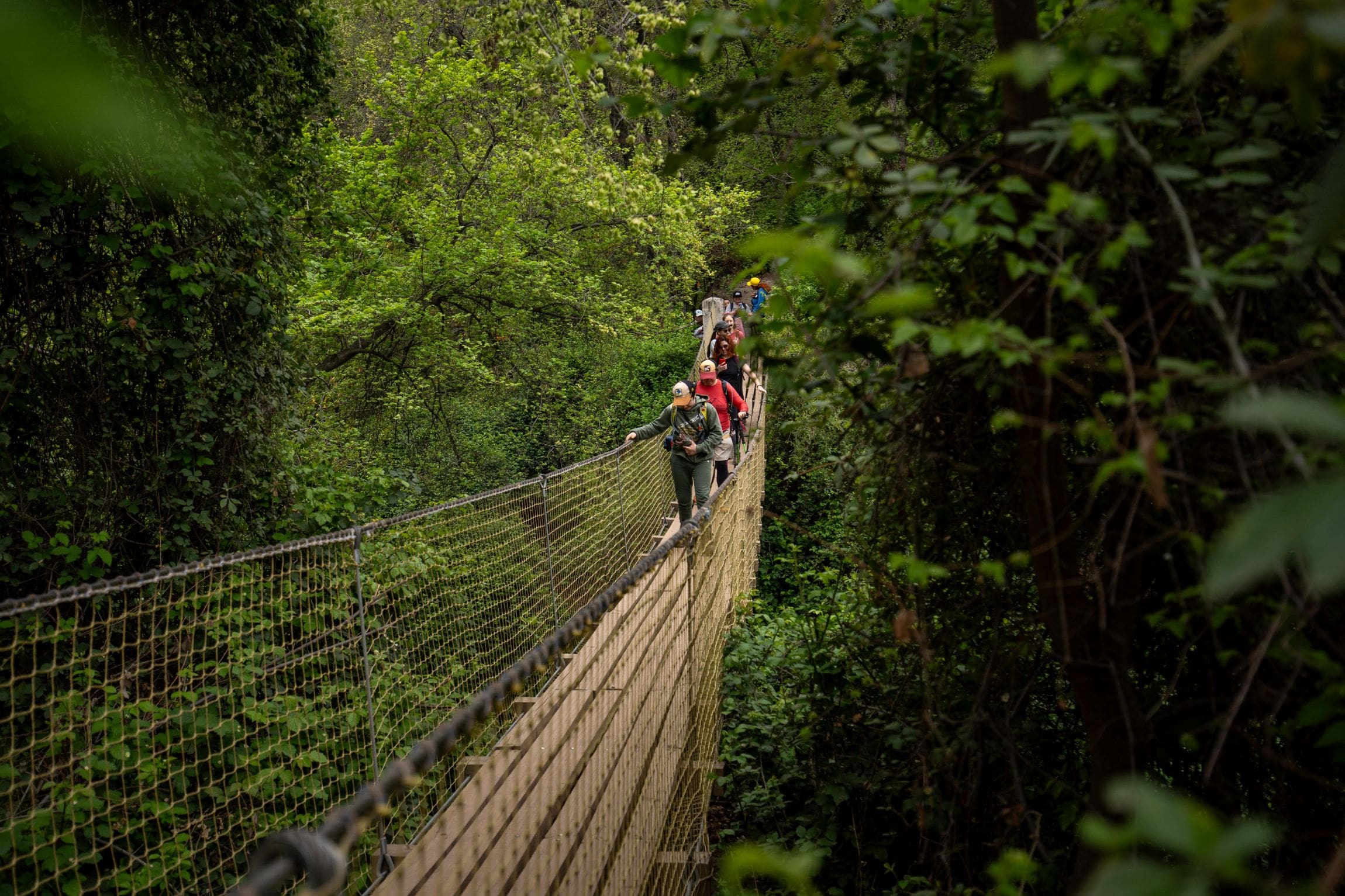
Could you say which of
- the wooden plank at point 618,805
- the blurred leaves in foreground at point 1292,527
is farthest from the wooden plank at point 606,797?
the blurred leaves in foreground at point 1292,527

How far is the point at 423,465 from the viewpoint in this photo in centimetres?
1241

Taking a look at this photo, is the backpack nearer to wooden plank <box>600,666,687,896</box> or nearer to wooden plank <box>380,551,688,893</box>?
wooden plank <box>600,666,687,896</box>

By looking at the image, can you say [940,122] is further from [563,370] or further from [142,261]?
[563,370]

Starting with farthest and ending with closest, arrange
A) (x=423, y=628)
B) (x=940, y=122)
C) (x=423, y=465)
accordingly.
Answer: (x=423, y=465), (x=423, y=628), (x=940, y=122)

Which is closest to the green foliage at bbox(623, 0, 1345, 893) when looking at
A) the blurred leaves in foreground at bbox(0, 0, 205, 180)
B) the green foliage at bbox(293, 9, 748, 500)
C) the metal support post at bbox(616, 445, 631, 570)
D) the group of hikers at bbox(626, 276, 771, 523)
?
the blurred leaves in foreground at bbox(0, 0, 205, 180)

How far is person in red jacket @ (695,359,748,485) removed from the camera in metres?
7.26

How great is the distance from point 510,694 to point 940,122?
1358mm

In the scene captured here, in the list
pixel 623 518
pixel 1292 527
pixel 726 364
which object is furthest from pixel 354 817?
pixel 726 364

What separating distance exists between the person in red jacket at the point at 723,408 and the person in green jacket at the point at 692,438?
13 centimetres

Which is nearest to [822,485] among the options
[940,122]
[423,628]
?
[423,628]

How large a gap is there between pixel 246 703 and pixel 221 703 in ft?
0.40

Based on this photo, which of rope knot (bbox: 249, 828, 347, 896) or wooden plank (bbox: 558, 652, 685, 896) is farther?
wooden plank (bbox: 558, 652, 685, 896)

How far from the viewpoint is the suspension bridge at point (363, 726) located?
6.39 feet

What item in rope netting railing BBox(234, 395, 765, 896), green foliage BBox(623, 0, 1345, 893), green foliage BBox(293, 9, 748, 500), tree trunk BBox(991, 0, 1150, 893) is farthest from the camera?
green foliage BBox(293, 9, 748, 500)
